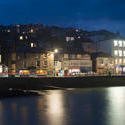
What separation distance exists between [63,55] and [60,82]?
18.3 m

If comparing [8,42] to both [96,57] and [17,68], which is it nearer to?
[17,68]

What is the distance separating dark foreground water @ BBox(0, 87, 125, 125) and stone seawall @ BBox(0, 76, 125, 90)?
992 centimetres

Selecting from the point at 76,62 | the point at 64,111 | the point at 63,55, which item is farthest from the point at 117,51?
the point at 64,111

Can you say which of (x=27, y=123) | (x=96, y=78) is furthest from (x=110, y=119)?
(x=96, y=78)

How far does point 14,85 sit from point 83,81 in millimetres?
14348

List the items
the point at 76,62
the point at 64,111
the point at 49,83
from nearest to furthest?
the point at 64,111, the point at 49,83, the point at 76,62

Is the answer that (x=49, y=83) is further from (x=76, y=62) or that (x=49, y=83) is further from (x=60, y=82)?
(x=76, y=62)

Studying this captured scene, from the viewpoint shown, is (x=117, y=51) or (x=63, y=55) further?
(x=117, y=51)

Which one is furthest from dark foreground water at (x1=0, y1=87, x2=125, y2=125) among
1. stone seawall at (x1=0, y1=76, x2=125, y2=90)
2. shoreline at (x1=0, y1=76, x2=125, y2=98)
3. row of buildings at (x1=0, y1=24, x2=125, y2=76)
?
row of buildings at (x1=0, y1=24, x2=125, y2=76)

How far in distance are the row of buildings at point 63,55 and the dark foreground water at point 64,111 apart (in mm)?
20544

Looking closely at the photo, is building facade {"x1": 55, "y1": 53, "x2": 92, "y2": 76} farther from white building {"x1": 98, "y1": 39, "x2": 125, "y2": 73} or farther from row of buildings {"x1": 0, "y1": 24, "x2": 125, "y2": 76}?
white building {"x1": 98, "y1": 39, "x2": 125, "y2": 73}

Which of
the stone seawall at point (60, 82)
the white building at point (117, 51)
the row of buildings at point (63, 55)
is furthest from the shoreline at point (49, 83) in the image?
the white building at point (117, 51)

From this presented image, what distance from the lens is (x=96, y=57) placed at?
242 ft

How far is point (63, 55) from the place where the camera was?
70.4 meters
